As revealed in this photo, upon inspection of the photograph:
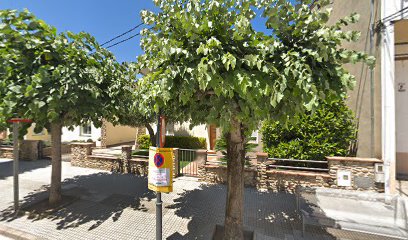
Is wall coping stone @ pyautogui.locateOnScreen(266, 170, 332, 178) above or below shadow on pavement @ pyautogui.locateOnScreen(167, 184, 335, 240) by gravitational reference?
above

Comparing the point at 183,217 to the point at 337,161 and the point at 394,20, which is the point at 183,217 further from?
the point at 394,20

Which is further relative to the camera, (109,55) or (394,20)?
(394,20)

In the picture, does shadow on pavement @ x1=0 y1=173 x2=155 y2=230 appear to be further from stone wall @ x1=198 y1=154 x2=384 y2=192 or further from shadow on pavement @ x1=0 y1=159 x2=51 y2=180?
shadow on pavement @ x1=0 y1=159 x2=51 y2=180

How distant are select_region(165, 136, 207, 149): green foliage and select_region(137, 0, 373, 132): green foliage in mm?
10402

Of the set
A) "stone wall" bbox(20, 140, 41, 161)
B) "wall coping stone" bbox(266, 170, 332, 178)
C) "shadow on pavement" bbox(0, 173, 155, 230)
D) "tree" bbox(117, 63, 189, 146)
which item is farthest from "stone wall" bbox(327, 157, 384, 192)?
"stone wall" bbox(20, 140, 41, 161)

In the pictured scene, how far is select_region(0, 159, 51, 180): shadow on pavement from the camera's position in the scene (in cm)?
892

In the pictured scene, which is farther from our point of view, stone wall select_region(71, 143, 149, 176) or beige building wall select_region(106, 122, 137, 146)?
beige building wall select_region(106, 122, 137, 146)

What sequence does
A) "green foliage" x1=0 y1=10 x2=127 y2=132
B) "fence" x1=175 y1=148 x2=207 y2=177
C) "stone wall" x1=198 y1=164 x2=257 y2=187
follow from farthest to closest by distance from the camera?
1. "fence" x1=175 y1=148 x2=207 y2=177
2. "stone wall" x1=198 y1=164 x2=257 y2=187
3. "green foliage" x1=0 y1=10 x2=127 y2=132

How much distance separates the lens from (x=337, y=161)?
6363 mm

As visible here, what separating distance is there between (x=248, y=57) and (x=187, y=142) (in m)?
11.3

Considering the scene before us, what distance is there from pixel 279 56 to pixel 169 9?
73.4 inches

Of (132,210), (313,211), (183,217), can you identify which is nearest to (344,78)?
(313,211)

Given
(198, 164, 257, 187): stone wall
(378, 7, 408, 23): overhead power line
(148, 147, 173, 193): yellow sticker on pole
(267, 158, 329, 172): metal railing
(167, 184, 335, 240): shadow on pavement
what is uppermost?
(378, 7, 408, 23): overhead power line

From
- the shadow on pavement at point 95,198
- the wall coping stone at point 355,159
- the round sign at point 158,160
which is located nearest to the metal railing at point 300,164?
the wall coping stone at point 355,159
